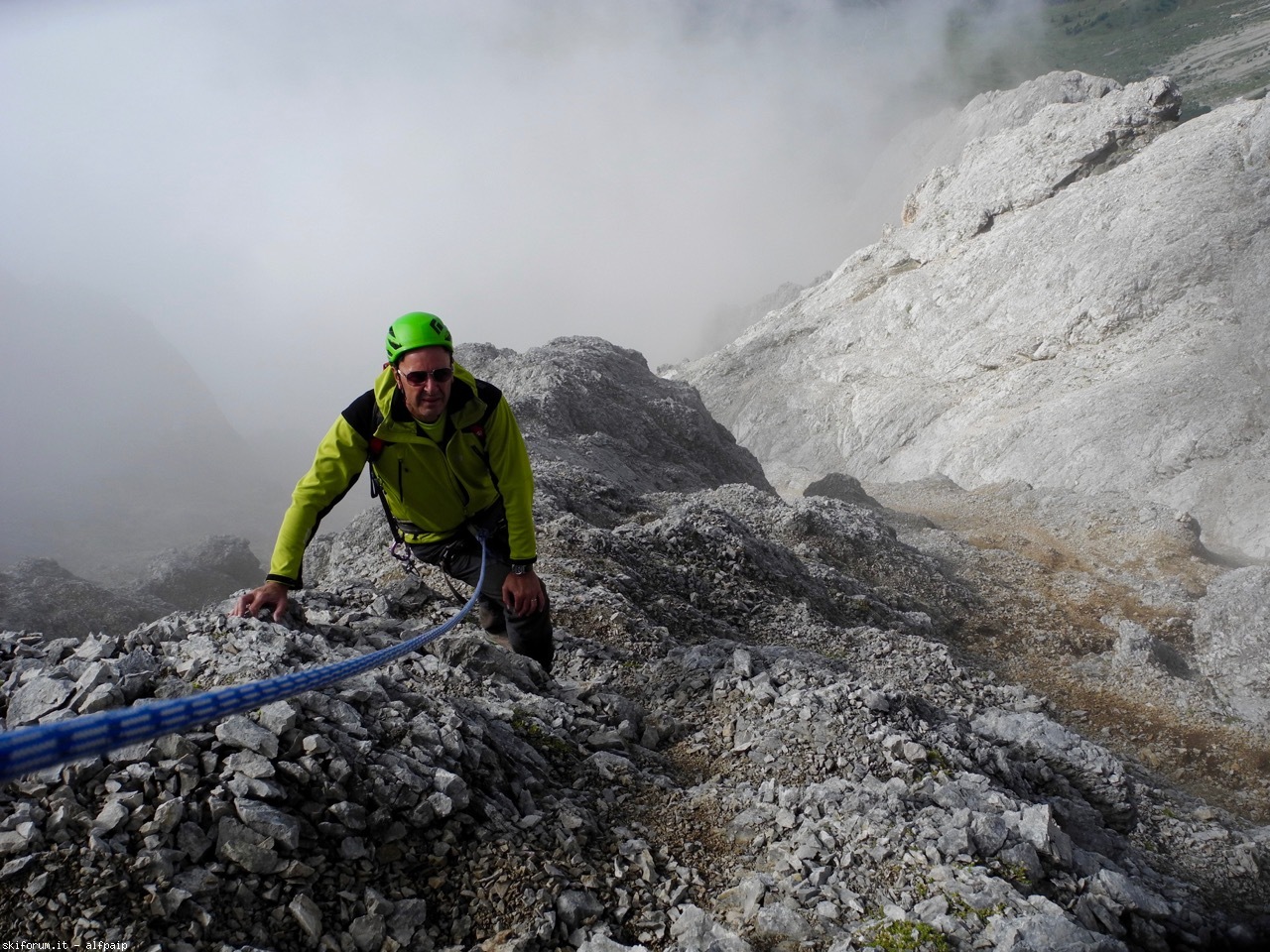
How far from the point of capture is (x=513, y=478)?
6.13 metres

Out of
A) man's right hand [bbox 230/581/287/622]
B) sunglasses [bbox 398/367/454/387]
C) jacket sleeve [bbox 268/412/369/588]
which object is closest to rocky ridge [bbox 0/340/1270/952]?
man's right hand [bbox 230/581/287/622]

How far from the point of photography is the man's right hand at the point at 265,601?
5512mm

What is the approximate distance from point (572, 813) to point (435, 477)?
9.40ft

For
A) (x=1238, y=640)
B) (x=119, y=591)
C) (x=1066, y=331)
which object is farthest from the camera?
(x=1066, y=331)

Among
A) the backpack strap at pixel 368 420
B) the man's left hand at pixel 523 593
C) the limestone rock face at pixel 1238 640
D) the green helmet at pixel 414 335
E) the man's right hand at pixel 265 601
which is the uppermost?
the green helmet at pixel 414 335

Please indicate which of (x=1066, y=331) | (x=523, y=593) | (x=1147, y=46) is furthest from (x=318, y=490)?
(x=1147, y=46)

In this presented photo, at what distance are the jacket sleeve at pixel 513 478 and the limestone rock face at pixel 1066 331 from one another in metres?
27.0

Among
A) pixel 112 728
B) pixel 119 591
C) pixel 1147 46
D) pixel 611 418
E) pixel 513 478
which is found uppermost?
pixel 1147 46

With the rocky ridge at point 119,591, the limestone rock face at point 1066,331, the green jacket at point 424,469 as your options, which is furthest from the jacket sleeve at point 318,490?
the limestone rock face at point 1066,331

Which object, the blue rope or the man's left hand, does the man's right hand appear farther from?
the blue rope

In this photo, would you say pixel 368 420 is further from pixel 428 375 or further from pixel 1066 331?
pixel 1066 331

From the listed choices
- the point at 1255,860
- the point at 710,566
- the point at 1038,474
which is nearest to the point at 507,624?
the point at 710,566

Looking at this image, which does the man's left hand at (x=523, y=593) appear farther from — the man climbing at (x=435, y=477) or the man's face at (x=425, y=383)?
the man's face at (x=425, y=383)

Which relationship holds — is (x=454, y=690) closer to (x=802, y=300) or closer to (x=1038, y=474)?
(x=1038, y=474)
